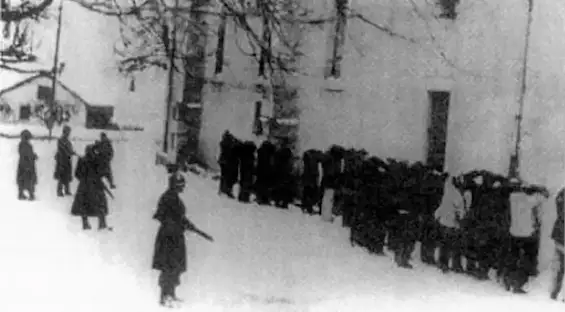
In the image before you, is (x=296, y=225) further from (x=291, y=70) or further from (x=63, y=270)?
(x=63, y=270)

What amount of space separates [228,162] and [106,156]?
3.42 feet

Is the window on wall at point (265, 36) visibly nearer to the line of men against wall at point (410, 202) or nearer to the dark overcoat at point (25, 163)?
the line of men against wall at point (410, 202)

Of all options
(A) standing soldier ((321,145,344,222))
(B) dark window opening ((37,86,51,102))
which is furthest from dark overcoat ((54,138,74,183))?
(A) standing soldier ((321,145,344,222))

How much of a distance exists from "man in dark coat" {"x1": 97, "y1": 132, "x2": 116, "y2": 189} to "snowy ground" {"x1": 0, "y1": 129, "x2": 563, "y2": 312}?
6 cm

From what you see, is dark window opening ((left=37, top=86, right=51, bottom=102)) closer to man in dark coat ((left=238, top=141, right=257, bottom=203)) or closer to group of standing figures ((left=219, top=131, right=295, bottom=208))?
group of standing figures ((left=219, top=131, right=295, bottom=208))

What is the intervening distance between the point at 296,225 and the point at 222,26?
191cm

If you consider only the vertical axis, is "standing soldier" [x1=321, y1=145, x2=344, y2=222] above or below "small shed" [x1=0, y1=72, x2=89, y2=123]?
below

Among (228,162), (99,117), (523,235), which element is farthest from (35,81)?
(523,235)

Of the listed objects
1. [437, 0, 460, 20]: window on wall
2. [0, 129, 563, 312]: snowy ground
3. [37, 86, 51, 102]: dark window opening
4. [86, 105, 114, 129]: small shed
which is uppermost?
[437, 0, 460, 20]: window on wall

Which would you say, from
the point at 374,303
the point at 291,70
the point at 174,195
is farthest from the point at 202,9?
the point at 374,303

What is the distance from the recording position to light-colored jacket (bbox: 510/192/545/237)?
6.71 metres

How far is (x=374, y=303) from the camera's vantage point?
615 centimetres

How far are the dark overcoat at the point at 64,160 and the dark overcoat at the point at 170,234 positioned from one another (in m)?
0.80

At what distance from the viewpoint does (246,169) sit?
286 inches
